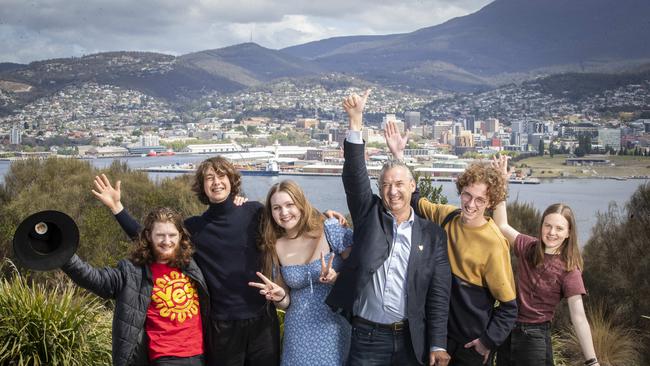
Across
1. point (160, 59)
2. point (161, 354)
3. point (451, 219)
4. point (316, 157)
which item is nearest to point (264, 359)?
point (161, 354)

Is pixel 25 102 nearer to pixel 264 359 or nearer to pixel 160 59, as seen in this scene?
pixel 160 59

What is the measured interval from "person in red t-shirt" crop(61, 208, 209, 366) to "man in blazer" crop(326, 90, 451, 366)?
0.71m

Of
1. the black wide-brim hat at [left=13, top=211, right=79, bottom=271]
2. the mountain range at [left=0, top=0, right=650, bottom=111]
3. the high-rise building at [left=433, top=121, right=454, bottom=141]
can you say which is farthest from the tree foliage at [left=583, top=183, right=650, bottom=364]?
the mountain range at [left=0, top=0, right=650, bottom=111]

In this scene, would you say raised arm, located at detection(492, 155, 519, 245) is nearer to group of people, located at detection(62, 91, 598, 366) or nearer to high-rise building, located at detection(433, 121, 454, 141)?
group of people, located at detection(62, 91, 598, 366)

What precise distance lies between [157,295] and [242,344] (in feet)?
1.50

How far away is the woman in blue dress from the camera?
2859 millimetres

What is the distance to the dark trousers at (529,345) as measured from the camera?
9.86ft

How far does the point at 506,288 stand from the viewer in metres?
2.77

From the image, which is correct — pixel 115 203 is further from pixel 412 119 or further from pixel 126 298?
pixel 412 119

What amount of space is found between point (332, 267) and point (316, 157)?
53564mm

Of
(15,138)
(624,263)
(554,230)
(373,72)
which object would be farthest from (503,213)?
(373,72)

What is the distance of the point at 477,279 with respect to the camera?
282 cm

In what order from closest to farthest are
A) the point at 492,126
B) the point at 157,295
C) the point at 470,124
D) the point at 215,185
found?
the point at 157,295
the point at 215,185
the point at 492,126
the point at 470,124

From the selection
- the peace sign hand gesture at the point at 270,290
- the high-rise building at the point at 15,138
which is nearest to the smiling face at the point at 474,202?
the peace sign hand gesture at the point at 270,290
